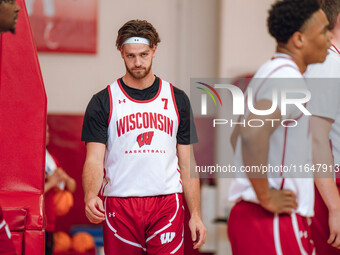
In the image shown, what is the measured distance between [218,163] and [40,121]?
13.3ft

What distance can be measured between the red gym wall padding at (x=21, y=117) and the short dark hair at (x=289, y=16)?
3.97ft

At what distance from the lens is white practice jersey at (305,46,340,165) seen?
2193mm

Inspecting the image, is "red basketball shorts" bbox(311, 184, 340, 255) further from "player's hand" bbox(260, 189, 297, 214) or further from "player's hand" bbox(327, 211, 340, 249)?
"player's hand" bbox(260, 189, 297, 214)

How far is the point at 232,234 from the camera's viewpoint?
2045mm

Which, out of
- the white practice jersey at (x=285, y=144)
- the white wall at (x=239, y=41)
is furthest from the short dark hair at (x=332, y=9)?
the white wall at (x=239, y=41)

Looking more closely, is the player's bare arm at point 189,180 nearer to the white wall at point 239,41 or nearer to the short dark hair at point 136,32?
the short dark hair at point 136,32

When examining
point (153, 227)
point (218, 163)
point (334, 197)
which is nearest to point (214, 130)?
point (218, 163)

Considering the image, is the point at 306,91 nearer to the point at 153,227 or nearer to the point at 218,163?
the point at 153,227

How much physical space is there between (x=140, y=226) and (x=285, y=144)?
1.02 meters

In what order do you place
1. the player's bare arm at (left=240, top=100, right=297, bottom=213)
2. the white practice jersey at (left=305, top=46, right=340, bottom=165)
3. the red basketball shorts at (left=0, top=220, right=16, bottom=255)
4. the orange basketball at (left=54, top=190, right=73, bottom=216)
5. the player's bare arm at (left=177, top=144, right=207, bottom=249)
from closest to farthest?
the player's bare arm at (left=240, top=100, right=297, bottom=213) < the red basketball shorts at (left=0, top=220, right=16, bottom=255) < the white practice jersey at (left=305, top=46, right=340, bottom=165) < the player's bare arm at (left=177, top=144, right=207, bottom=249) < the orange basketball at (left=54, top=190, right=73, bottom=216)

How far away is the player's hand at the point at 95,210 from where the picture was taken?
2.39m

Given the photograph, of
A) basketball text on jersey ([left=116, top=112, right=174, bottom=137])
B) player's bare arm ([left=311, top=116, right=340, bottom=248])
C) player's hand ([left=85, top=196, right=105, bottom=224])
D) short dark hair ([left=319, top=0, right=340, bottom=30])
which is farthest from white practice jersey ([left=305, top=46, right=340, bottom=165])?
player's hand ([left=85, top=196, right=105, bottom=224])

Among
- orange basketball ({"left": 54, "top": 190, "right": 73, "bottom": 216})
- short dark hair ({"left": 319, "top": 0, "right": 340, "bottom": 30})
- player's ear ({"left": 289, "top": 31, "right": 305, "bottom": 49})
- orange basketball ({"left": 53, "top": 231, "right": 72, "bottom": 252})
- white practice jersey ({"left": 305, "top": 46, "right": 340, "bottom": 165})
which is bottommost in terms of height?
orange basketball ({"left": 53, "top": 231, "right": 72, "bottom": 252})

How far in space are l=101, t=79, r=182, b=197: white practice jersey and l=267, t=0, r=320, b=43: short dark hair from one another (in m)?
0.87
